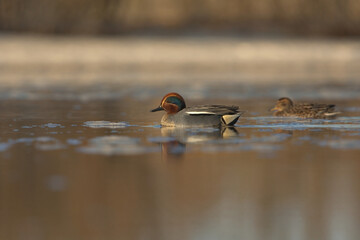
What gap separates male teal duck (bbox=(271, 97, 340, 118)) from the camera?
11219 millimetres

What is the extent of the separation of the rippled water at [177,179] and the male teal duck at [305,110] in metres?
0.17

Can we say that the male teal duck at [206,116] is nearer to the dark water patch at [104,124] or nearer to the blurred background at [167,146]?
the blurred background at [167,146]

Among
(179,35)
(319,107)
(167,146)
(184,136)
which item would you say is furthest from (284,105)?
(179,35)

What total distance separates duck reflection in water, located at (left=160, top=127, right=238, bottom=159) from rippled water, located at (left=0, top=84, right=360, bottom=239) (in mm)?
10

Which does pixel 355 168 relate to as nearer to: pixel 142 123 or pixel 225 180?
pixel 225 180

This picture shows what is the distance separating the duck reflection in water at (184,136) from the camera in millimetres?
8430

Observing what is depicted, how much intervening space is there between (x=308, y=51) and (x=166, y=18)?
4275 millimetres

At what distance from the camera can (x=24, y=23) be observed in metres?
27.0

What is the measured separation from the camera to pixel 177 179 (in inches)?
266

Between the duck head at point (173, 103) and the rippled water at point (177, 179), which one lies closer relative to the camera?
the rippled water at point (177, 179)

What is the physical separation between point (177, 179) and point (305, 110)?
488cm

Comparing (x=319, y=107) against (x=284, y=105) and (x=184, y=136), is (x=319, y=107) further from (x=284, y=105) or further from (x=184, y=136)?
(x=184, y=136)

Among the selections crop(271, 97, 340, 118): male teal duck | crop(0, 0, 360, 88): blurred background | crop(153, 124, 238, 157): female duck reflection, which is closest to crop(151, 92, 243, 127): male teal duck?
crop(153, 124, 238, 157): female duck reflection

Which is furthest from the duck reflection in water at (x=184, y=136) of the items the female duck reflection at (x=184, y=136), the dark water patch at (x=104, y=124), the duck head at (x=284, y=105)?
the duck head at (x=284, y=105)
